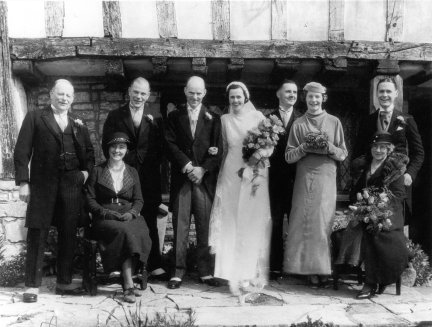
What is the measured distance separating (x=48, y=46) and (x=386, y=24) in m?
4.53

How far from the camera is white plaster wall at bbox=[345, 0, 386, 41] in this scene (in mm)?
7230

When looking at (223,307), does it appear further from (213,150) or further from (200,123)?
(200,123)

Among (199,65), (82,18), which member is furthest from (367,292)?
(82,18)

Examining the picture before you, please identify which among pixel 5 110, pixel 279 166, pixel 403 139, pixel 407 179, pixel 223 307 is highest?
pixel 5 110

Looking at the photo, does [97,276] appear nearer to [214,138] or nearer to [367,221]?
[214,138]

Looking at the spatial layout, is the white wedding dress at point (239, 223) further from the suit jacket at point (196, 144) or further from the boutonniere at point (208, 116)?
the boutonniere at point (208, 116)

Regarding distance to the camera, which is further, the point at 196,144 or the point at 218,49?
the point at 218,49

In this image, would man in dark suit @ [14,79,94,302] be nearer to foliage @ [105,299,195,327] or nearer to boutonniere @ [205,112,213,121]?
foliage @ [105,299,195,327]

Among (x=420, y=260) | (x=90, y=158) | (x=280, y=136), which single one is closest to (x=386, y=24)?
(x=280, y=136)

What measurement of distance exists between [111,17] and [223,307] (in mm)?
4127

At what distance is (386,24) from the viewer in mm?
7258

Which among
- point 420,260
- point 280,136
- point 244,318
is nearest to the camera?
point 244,318

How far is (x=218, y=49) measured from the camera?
275 inches

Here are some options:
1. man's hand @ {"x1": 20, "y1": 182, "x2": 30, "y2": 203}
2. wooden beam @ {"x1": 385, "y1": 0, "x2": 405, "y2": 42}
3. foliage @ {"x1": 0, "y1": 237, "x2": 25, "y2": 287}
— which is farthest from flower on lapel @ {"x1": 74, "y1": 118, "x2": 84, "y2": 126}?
wooden beam @ {"x1": 385, "y1": 0, "x2": 405, "y2": 42}
